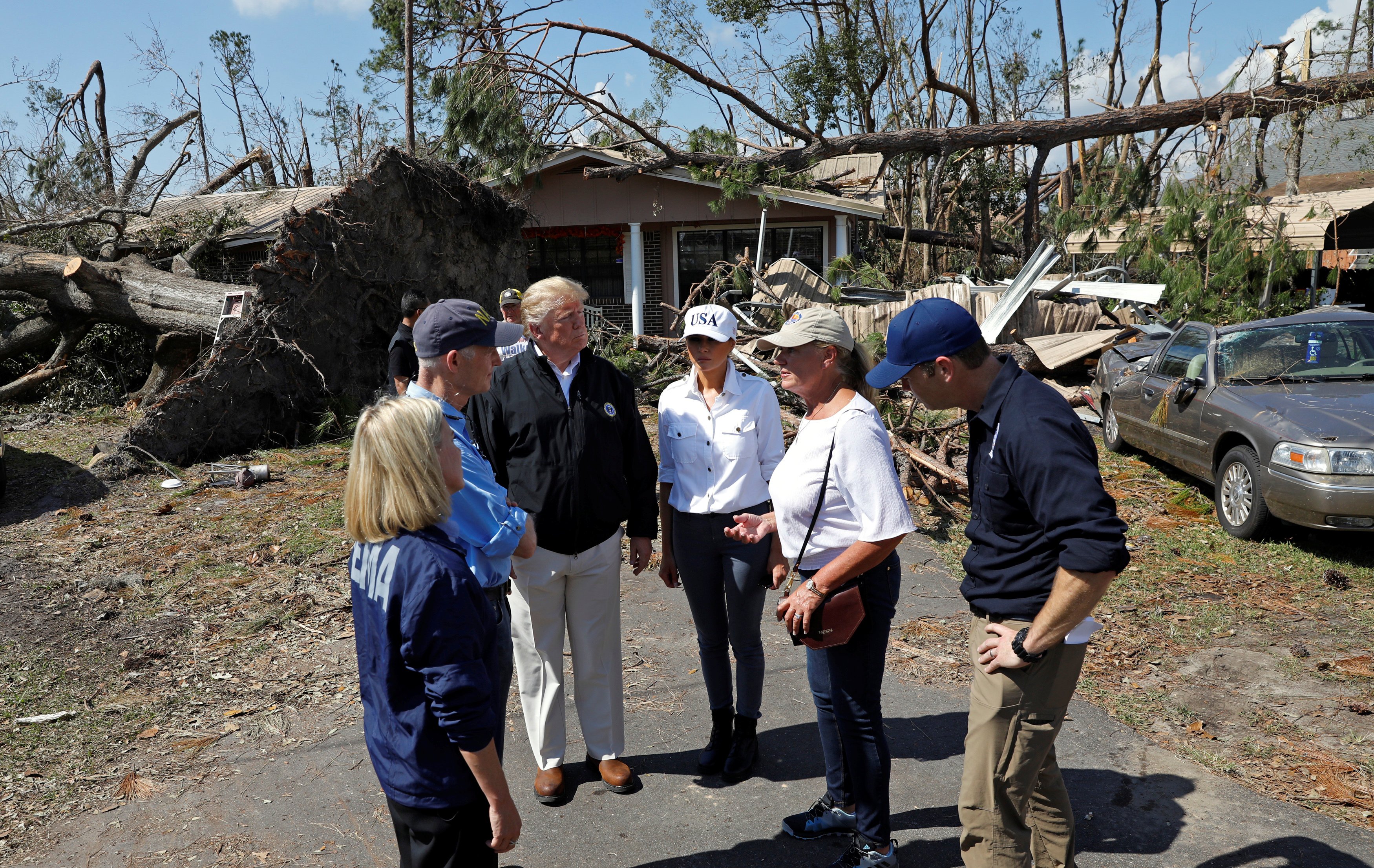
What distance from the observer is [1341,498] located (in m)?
5.70

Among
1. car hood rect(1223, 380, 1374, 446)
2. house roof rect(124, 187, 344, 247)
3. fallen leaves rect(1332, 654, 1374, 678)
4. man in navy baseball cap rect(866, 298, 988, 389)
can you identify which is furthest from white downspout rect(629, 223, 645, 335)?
man in navy baseball cap rect(866, 298, 988, 389)

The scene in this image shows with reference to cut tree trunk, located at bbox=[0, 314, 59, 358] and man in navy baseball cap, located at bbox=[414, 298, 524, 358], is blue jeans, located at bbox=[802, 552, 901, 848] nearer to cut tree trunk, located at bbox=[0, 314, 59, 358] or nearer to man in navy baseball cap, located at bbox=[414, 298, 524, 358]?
man in navy baseball cap, located at bbox=[414, 298, 524, 358]

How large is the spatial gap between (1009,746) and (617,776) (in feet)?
5.81

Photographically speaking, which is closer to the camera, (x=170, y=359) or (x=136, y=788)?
(x=136, y=788)

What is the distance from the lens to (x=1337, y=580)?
5727 millimetres

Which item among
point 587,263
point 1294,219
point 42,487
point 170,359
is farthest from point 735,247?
point 42,487

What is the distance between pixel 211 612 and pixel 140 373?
412 inches

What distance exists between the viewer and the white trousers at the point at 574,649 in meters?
3.43

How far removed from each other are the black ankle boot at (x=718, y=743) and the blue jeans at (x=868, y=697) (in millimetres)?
864

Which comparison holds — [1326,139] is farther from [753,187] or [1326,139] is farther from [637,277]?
[637,277]

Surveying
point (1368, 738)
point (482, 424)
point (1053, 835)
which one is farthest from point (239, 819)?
point (1368, 738)

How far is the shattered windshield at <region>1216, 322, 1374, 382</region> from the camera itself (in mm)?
6938

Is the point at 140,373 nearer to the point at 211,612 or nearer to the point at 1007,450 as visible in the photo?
the point at 211,612

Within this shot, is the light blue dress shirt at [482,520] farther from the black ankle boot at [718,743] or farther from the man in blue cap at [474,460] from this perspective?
the black ankle boot at [718,743]
